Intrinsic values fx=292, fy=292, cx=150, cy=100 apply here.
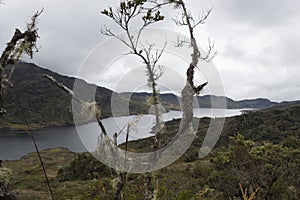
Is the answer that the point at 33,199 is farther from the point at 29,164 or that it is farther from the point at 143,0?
the point at 29,164

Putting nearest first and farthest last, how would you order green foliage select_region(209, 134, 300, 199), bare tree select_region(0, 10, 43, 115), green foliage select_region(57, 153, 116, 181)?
bare tree select_region(0, 10, 43, 115) < green foliage select_region(209, 134, 300, 199) < green foliage select_region(57, 153, 116, 181)

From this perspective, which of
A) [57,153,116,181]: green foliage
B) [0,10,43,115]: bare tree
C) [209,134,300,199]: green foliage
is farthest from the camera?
[57,153,116,181]: green foliage

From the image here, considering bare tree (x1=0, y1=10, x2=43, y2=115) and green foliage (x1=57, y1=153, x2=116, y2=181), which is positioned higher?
bare tree (x1=0, y1=10, x2=43, y2=115)

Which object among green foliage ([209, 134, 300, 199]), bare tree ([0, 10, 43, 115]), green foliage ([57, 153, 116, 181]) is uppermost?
bare tree ([0, 10, 43, 115])

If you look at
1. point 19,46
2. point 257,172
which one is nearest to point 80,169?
point 257,172

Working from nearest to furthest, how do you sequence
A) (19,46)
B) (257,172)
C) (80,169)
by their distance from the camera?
(19,46)
(257,172)
(80,169)

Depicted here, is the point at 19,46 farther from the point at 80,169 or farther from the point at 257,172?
the point at 80,169

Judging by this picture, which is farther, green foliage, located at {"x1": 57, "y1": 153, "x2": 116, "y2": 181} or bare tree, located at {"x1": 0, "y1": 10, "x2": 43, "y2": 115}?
green foliage, located at {"x1": 57, "y1": 153, "x2": 116, "y2": 181}

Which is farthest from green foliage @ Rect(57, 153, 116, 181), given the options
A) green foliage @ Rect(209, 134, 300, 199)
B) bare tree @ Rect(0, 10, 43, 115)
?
bare tree @ Rect(0, 10, 43, 115)

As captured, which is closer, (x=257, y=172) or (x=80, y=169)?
(x=257, y=172)

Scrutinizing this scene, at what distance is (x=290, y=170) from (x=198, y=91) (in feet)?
22.7

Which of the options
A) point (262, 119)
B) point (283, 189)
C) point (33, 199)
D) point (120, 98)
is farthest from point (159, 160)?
point (262, 119)

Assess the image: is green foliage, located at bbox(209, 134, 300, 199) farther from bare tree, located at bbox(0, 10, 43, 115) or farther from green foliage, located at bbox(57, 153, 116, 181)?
green foliage, located at bbox(57, 153, 116, 181)

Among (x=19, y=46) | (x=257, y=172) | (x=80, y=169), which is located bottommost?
(x=80, y=169)
